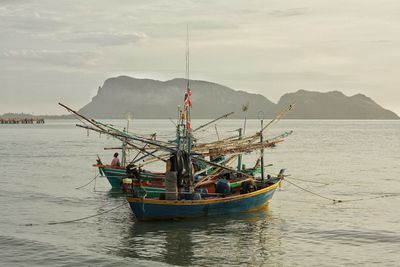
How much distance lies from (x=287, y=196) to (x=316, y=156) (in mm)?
40125

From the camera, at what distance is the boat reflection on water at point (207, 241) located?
23.8 metres

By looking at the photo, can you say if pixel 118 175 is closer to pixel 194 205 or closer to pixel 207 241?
pixel 194 205

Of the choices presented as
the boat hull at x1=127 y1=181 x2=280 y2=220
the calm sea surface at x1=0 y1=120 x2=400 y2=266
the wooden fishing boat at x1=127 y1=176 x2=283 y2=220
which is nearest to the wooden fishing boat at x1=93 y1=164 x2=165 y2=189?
the calm sea surface at x1=0 y1=120 x2=400 y2=266

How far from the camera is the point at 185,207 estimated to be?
96.5 ft

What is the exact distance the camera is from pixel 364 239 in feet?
88.9

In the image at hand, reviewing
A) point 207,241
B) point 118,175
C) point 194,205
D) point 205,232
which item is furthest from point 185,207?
point 118,175

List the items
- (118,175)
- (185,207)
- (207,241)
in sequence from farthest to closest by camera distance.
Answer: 1. (118,175)
2. (185,207)
3. (207,241)

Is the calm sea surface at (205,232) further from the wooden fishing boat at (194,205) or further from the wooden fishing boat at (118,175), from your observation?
the wooden fishing boat at (118,175)

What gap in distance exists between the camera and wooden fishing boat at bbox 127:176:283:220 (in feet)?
95.0

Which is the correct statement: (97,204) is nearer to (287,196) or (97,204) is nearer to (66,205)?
(66,205)

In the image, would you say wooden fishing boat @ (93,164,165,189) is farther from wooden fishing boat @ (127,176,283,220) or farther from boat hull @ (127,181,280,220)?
boat hull @ (127,181,280,220)

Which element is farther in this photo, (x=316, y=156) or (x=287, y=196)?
(x=316, y=156)

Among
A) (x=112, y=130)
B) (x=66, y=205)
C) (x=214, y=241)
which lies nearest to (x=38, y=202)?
(x=66, y=205)

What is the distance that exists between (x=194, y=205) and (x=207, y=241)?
3.40m
